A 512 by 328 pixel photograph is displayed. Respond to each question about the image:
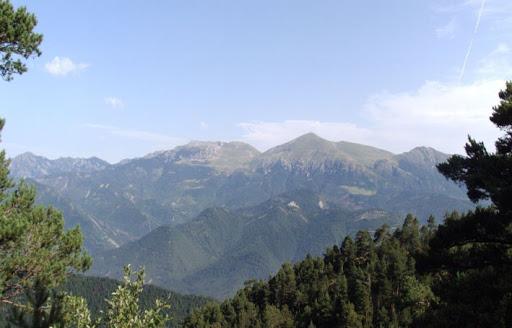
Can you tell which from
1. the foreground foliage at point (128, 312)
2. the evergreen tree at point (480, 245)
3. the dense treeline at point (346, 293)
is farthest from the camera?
the dense treeline at point (346, 293)

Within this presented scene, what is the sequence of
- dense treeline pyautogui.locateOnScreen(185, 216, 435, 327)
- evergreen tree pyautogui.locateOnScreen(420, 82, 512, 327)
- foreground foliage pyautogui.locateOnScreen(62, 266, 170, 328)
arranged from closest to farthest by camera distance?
1. foreground foliage pyautogui.locateOnScreen(62, 266, 170, 328)
2. evergreen tree pyautogui.locateOnScreen(420, 82, 512, 327)
3. dense treeline pyautogui.locateOnScreen(185, 216, 435, 327)

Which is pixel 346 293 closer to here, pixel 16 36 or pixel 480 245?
pixel 480 245

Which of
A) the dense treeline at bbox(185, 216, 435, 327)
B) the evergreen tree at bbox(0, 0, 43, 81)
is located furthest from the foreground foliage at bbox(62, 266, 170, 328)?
the dense treeline at bbox(185, 216, 435, 327)

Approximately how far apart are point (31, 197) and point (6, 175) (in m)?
1.86

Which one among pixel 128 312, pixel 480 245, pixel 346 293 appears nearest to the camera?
pixel 128 312

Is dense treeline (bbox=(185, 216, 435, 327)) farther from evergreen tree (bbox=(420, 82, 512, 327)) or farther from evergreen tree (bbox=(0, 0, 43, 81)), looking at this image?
evergreen tree (bbox=(0, 0, 43, 81))

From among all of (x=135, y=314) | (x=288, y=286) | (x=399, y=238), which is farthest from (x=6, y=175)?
(x=399, y=238)

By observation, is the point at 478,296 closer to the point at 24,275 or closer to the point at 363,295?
the point at 24,275

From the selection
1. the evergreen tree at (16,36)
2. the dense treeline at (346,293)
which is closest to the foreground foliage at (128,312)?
the evergreen tree at (16,36)

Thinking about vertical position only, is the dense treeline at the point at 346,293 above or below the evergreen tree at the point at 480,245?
below

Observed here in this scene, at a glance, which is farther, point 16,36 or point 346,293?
point 346,293

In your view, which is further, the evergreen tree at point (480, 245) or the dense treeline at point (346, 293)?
the dense treeline at point (346, 293)

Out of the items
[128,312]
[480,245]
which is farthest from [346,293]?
[128,312]

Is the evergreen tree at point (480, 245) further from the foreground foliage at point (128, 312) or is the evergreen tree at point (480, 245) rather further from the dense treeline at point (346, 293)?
the dense treeline at point (346, 293)
